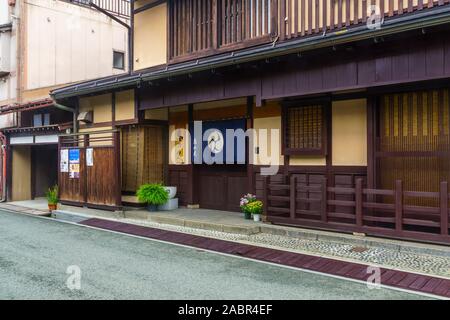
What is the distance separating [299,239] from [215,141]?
15.3ft

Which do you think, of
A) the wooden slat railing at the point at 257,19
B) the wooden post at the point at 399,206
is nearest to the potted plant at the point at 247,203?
the wooden post at the point at 399,206

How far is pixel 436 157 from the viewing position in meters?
7.74

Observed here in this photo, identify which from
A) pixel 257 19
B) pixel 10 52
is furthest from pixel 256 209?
pixel 10 52

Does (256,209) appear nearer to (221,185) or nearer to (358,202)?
(221,185)

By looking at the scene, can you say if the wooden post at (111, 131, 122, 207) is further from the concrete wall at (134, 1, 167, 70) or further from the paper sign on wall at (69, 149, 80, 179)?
the concrete wall at (134, 1, 167, 70)

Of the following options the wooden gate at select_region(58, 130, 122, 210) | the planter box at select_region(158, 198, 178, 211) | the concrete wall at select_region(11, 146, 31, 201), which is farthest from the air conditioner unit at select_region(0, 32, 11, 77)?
the planter box at select_region(158, 198, 178, 211)

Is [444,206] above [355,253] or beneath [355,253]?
above

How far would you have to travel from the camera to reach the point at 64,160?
14.0m

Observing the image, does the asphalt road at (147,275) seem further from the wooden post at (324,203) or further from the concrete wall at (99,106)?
the concrete wall at (99,106)

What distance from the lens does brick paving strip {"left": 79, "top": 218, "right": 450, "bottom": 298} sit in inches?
223

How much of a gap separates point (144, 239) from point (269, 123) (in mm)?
4336

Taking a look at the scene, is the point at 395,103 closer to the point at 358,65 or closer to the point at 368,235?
the point at 358,65

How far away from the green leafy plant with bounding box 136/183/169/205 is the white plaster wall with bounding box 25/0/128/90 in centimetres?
992

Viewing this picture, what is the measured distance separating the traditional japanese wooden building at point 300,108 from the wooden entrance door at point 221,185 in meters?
0.04
